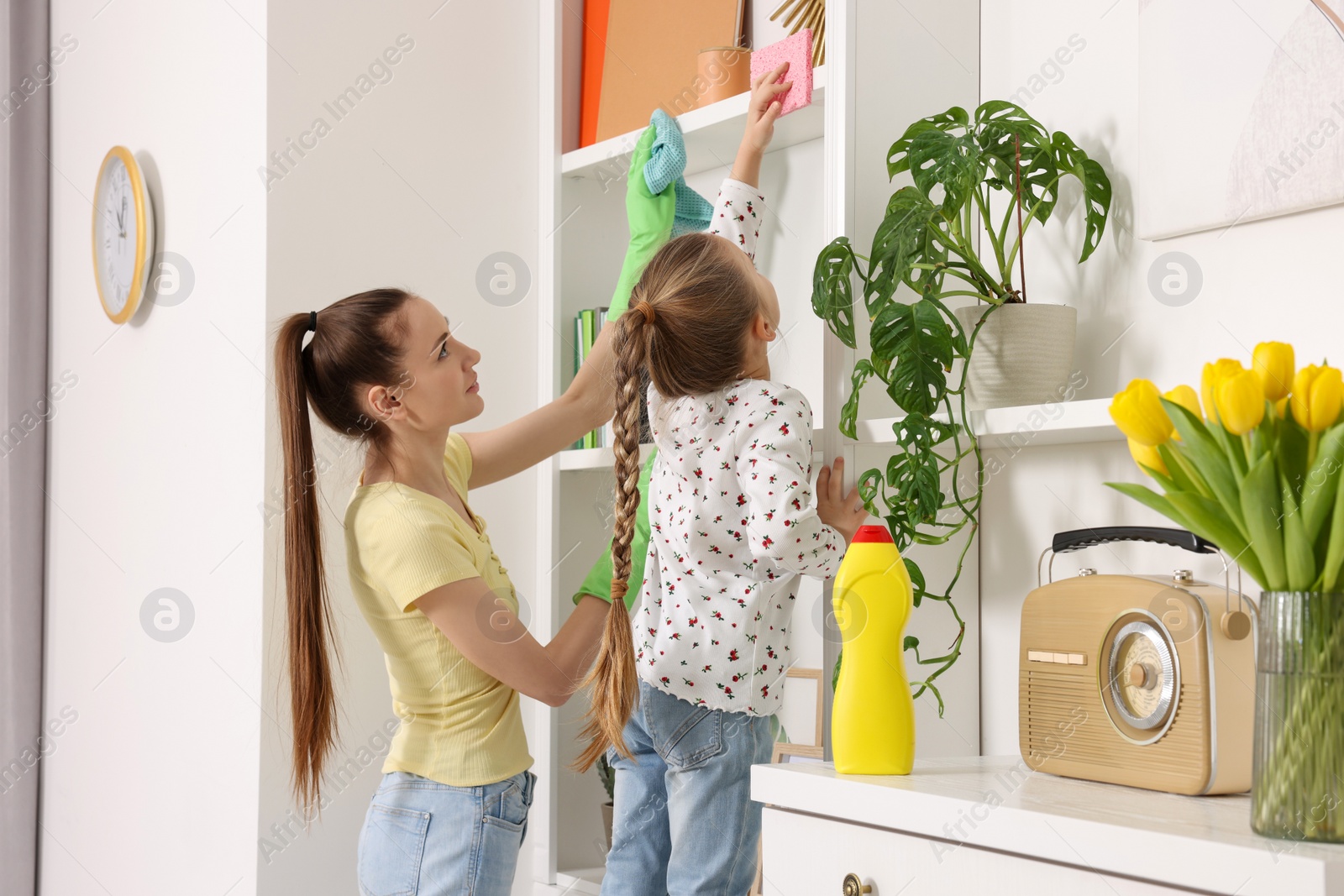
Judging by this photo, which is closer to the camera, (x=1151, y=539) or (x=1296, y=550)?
(x=1296, y=550)

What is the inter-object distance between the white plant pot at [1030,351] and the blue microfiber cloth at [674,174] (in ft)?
1.64

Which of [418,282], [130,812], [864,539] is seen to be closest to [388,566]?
[864,539]

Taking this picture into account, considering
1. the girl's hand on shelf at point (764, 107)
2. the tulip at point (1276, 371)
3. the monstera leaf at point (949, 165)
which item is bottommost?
the tulip at point (1276, 371)

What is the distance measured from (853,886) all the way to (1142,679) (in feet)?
0.99

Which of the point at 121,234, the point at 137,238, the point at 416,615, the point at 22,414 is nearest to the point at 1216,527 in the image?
the point at 416,615

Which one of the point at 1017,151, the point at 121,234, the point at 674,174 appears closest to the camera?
the point at 1017,151

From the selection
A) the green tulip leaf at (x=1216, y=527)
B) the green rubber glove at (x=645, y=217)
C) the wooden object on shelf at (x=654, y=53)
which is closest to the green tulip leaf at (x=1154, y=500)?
the green tulip leaf at (x=1216, y=527)

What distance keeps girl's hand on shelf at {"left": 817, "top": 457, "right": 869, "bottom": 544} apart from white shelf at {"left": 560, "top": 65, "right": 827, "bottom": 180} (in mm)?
489

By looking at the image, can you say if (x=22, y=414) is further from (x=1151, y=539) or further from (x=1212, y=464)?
(x=1212, y=464)

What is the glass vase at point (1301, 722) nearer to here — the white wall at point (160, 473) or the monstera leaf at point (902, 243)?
the monstera leaf at point (902, 243)

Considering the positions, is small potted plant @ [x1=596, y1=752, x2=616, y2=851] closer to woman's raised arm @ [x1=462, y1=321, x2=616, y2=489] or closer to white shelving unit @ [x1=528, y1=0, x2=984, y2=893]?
white shelving unit @ [x1=528, y1=0, x2=984, y2=893]

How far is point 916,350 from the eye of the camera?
3.96ft

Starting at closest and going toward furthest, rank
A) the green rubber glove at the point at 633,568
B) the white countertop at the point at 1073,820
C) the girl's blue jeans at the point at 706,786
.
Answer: the white countertop at the point at 1073,820
the girl's blue jeans at the point at 706,786
the green rubber glove at the point at 633,568

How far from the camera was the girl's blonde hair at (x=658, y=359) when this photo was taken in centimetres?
116
